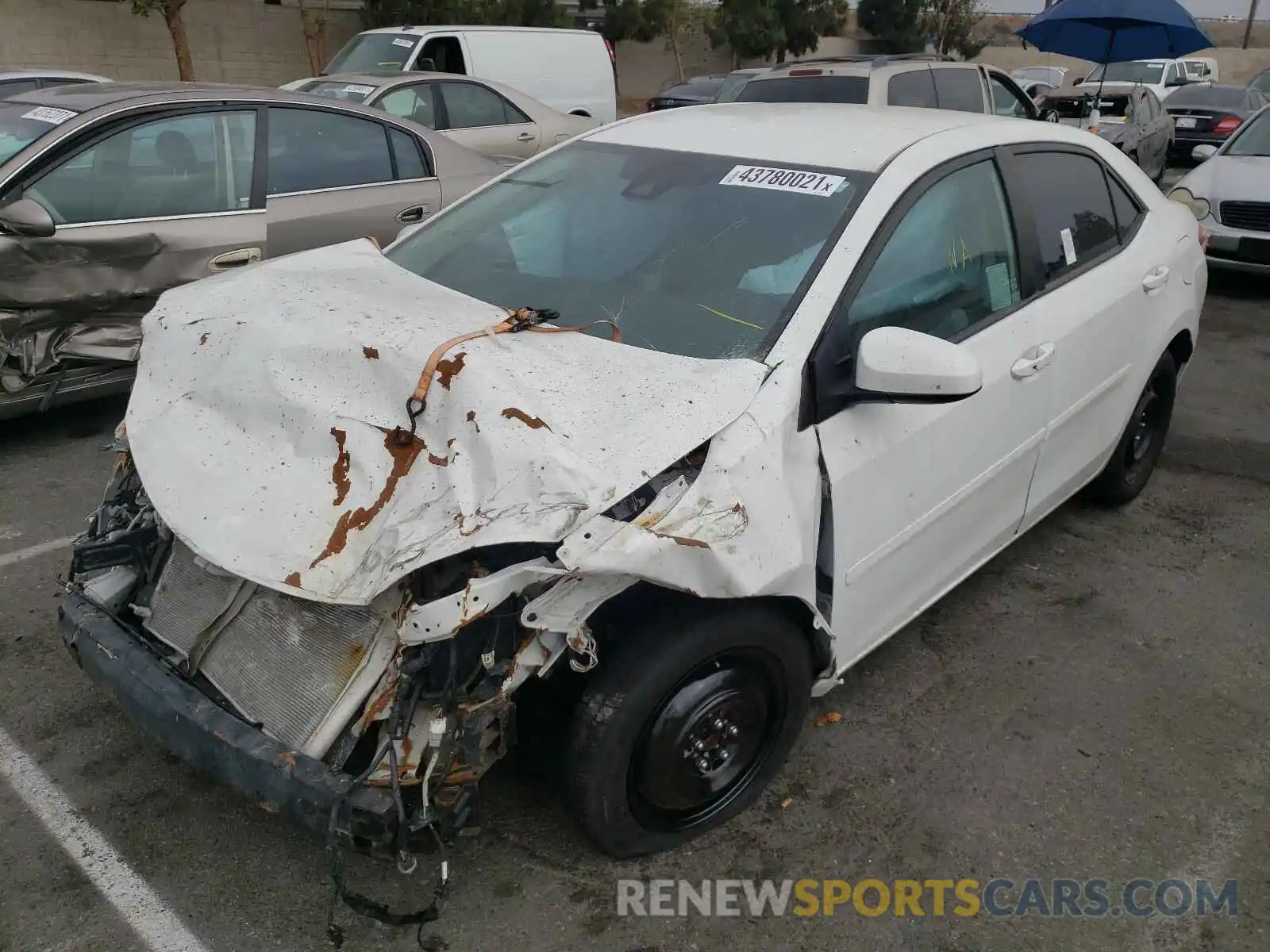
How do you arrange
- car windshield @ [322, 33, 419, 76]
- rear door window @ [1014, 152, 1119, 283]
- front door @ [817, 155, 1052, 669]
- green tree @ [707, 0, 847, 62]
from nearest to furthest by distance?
front door @ [817, 155, 1052, 669] < rear door window @ [1014, 152, 1119, 283] < car windshield @ [322, 33, 419, 76] < green tree @ [707, 0, 847, 62]

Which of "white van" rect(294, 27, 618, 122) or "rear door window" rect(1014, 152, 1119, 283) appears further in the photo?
"white van" rect(294, 27, 618, 122)

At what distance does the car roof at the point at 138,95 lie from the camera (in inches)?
191

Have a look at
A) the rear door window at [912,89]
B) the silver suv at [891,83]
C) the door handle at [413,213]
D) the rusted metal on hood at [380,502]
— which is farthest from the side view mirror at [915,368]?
the rear door window at [912,89]

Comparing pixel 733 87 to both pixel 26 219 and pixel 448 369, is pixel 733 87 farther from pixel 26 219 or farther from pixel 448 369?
pixel 448 369

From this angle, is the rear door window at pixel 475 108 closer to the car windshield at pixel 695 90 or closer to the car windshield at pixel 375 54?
the car windshield at pixel 375 54

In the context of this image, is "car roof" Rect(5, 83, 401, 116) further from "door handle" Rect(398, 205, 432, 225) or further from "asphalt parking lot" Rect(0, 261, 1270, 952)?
"asphalt parking lot" Rect(0, 261, 1270, 952)

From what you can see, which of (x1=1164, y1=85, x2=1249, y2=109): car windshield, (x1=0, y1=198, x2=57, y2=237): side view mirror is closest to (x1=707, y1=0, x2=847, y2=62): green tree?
(x1=1164, y1=85, x2=1249, y2=109): car windshield

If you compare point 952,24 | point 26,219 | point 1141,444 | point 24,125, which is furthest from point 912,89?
point 952,24

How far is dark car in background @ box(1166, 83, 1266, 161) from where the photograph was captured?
667 inches

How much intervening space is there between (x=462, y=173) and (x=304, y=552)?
446 cm

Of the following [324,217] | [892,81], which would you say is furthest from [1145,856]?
[892,81]

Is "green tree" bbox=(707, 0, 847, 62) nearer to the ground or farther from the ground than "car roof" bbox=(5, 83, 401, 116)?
nearer to the ground

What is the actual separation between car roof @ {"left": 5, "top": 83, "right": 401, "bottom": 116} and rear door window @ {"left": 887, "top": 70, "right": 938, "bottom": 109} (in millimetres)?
5051

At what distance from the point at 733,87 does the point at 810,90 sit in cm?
100
